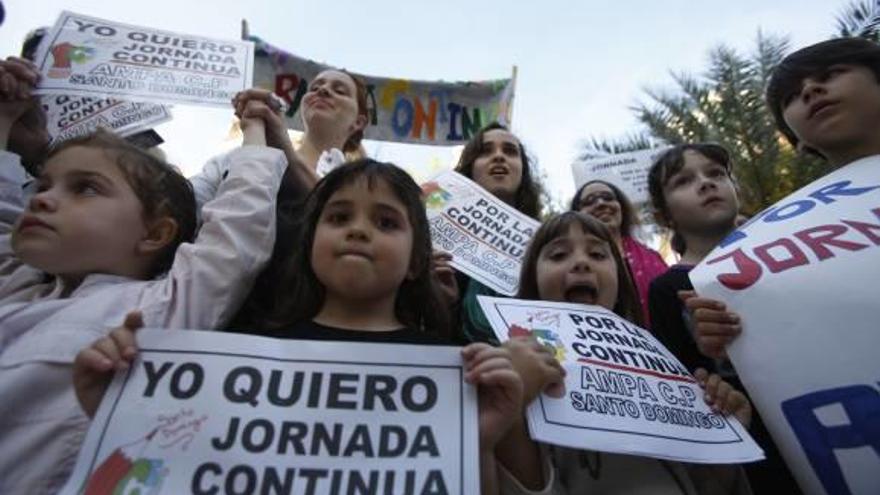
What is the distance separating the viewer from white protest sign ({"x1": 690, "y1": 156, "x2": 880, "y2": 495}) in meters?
1.20

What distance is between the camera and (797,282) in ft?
4.39

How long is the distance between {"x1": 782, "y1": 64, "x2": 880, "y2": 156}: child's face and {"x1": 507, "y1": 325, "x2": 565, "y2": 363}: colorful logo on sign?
993 millimetres

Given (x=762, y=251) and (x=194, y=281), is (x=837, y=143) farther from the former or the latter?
(x=194, y=281)

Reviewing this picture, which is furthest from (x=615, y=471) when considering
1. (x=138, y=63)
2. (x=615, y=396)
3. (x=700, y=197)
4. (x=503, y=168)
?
(x=138, y=63)

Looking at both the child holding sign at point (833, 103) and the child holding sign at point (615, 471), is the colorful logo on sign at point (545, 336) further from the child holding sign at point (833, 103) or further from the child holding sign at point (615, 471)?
the child holding sign at point (833, 103)

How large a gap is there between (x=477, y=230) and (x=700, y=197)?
0.93 metres

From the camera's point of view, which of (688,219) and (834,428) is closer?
(834,428)

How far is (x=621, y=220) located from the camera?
343 cm

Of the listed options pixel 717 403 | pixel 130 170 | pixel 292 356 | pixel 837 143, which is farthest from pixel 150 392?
pixel 837 143

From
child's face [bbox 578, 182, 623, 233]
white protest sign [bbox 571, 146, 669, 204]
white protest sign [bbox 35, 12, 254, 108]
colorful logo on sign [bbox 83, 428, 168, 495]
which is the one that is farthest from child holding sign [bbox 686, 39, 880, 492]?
white protest sign [bbox 571, 146, 669, 204]

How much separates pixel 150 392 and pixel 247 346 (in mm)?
188

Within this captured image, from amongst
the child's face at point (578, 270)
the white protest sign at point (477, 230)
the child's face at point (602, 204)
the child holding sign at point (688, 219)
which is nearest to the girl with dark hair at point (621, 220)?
the child's face at point (602, 204)

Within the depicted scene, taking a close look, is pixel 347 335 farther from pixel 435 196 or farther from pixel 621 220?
pixel 621 220

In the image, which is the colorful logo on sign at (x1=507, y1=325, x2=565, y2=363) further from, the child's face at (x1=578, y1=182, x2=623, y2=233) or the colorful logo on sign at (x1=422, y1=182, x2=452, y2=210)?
the child's face at (x1=578, y1=182, x2=623, y2=233)
